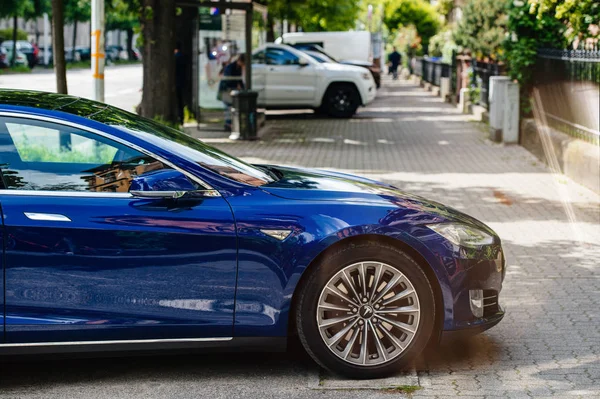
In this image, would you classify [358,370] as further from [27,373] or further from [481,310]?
[27,373]

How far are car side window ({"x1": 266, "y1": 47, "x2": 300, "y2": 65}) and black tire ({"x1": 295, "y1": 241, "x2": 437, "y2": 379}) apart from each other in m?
21.8

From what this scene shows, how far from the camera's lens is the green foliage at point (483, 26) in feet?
94.1

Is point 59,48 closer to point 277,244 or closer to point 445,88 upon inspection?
point 277,244

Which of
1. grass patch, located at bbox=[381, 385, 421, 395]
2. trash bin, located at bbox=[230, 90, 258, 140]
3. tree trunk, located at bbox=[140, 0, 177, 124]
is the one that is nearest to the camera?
grass patch, located at bbox=[381, 385, 421, 395]

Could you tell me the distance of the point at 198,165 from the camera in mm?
5340

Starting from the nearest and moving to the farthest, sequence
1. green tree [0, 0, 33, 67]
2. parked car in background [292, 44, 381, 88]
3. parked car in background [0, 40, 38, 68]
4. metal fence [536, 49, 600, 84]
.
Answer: metal fence [536, 49, 600, 84] < parked car in background [292, 44, 381, 88] < green tree [0, 0, 33, 67] < parked car in background [0, 40, 38, 68]

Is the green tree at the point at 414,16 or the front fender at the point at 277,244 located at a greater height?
the green tree at the point at 414,16

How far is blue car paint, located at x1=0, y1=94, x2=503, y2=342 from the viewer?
5.06 meters

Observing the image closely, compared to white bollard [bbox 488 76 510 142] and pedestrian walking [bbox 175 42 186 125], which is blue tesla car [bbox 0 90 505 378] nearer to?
white bollard [bbox 488 76 510 142]

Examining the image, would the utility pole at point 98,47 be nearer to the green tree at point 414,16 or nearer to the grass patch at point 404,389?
the grass patch at point 404,389

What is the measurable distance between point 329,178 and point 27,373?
1945 mm

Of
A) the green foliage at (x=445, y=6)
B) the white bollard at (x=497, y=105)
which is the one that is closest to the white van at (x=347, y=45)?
the white bollard at (x=497, y=105)

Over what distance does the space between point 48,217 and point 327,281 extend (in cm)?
137

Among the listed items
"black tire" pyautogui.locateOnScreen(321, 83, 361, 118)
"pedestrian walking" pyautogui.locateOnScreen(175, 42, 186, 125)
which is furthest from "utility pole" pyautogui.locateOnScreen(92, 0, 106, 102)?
"black tire" pyautogui.locateOnScreen(321, 83, 361, 118)
